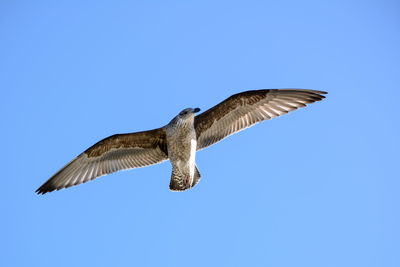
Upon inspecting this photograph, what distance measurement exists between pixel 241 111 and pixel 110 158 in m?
2.88

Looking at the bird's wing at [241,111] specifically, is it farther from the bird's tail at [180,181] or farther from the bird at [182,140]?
the bird's tail at [180,181]

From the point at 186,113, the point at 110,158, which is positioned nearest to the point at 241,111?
the point at 186,113

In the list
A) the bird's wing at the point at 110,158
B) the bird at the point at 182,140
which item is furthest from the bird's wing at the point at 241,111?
the bird's wing at the point at 110,158

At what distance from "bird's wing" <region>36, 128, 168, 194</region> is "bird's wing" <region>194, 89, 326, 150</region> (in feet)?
3.03

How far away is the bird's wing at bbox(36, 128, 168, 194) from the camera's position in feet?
30.3

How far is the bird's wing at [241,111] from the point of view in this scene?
894cm

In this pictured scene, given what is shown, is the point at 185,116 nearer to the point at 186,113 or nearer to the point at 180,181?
the point at 186,113

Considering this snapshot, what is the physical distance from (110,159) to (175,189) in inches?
63.4

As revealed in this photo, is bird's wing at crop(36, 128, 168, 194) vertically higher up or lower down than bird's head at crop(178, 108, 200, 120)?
lower down

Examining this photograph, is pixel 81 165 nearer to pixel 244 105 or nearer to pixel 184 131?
pixel 184 131

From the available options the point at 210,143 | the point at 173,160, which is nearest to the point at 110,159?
the point at 173,160

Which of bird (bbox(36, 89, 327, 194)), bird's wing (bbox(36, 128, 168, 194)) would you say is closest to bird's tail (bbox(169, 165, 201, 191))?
bird (bbox(36, 89, 327, 194))

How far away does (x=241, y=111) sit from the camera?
9047mm

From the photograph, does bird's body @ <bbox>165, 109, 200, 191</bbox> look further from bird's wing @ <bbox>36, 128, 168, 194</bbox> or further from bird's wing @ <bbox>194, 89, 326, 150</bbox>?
bird's wing @ <bbox>36, 128, 168, 194</bbox>
